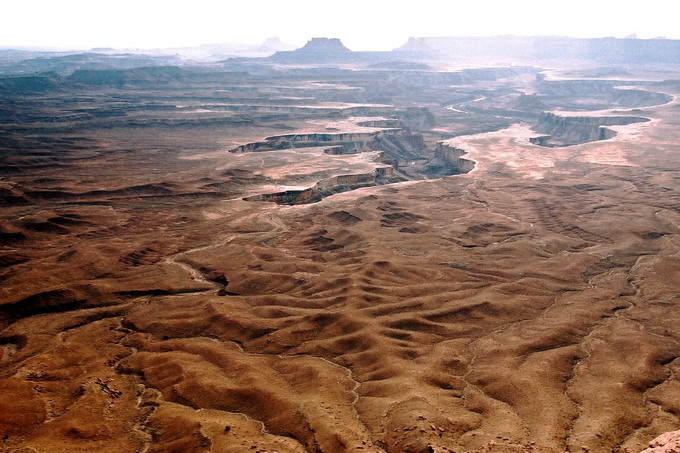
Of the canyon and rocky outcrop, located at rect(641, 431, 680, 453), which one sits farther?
the canyon

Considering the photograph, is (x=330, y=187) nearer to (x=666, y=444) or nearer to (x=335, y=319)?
(x=335, y=319)

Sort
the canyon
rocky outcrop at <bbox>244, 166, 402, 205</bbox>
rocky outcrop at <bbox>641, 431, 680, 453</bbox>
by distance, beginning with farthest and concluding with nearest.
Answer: rocky outcrop at <bbox>244, 166, 402, 205</bbox> → the canyon → rocky outcrop at <bbox>641, 431, 680, 453</bbox>

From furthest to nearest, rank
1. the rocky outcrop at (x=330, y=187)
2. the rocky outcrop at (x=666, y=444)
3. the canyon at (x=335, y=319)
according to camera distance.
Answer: the rocky outcrop at (x=330, y=187) < the canyon at (x=335, y=319) < the rocky outcrop at (x=666, y=444)

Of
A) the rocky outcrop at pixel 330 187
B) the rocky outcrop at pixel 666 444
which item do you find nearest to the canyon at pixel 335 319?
the rocky outcrop at pixel 666 444

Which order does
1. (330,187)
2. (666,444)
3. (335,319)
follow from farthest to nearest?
(330,187), (335,319), (666,444)

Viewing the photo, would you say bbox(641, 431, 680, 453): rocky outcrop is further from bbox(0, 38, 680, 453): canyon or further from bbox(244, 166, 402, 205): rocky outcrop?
bbox(244, 166, 402, 205): rocky outcrop

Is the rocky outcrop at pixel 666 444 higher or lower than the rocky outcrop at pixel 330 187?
higher

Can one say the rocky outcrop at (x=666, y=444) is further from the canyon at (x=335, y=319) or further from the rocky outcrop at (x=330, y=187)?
the rocky outcrop at (x=330, y=187)

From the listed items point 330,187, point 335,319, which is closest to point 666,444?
point 335,319

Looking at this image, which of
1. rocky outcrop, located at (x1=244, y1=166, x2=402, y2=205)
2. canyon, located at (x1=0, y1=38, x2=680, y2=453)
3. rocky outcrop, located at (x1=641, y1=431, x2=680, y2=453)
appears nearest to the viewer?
rocky outcrop, located at (x1=641, y1=431, x2=680, y2=453)

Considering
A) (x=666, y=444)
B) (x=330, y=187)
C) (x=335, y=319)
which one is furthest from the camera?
(x=330, y=187)

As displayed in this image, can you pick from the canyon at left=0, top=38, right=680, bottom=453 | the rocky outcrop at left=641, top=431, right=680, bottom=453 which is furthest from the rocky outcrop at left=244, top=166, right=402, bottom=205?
the rocky outcrop at left=641, top=431, right=680, bottom=453

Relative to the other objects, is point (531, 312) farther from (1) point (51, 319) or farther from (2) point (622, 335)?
(1) point (51, 319)
